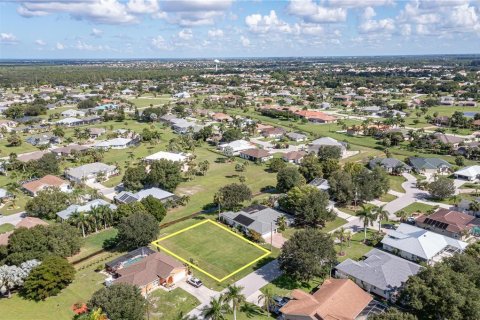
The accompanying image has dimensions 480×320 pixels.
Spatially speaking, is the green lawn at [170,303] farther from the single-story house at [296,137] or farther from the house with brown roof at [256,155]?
the single-story house at [296,137]

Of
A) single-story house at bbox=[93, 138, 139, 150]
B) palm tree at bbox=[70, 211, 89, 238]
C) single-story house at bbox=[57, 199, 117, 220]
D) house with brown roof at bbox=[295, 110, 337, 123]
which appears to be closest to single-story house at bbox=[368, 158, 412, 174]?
house with brown roof at bbox=[295, 110, 337, 123]

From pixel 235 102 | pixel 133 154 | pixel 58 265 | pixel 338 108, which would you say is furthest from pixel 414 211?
pixel 235 102

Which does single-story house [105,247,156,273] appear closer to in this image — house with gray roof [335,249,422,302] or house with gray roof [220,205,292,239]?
house with gray roof [220,205,292,239]

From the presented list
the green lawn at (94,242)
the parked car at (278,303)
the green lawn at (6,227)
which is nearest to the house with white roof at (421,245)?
the parked car at (278,303)

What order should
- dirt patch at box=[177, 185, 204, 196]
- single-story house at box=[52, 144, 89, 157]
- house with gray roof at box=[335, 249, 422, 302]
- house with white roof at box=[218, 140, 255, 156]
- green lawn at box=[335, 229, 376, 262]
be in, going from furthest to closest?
1. house with white roof at box=[218, 140, 255, 156]
2. single-story house at box=[52, 144, 89, 157]
3. dirt patch at box=[177, 185, 204, 196]
4. green lawn at box=[335, 229, 376, 262]
5. house with gray roof at box=[335, 249, 422, 302]

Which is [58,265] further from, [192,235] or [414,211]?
[414,211]

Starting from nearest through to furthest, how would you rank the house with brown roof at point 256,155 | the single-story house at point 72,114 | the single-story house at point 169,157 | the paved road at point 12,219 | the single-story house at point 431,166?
1. the paved road at point 12,219
2. the single-story house at point 431,166
3. the single-story house at point 169,157
4. the house with brown roof at point 256,155
5. the single-story house at point 72,114
